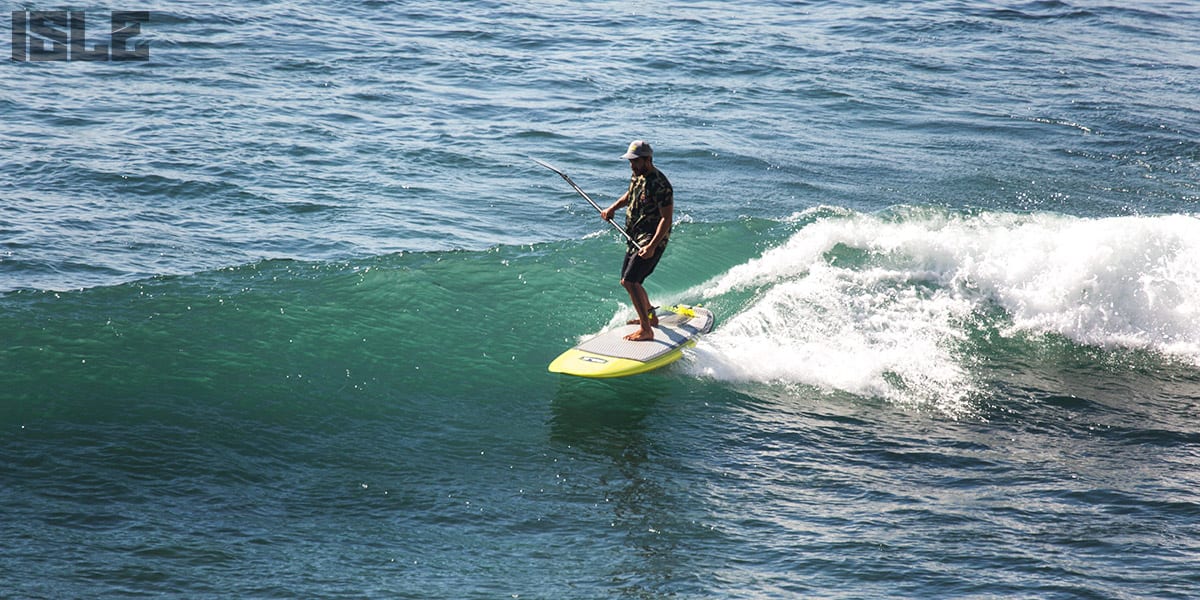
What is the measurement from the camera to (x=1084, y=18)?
3033 centimetres

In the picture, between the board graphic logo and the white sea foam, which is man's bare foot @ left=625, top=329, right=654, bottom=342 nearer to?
the white sea foam

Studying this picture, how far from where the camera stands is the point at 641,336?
423 inches

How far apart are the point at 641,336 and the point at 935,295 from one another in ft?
14.6

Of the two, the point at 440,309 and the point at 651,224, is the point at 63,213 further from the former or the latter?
the point at 651,224

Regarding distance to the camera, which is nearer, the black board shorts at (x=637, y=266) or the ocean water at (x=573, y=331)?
the ocean water at (x=573, y=331)

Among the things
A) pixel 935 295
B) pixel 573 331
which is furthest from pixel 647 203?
pixel 935 295

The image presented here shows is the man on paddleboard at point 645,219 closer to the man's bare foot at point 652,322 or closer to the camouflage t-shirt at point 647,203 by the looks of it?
the camouflage t-shirt at point 647,203

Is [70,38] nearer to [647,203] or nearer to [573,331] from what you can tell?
[573,331]

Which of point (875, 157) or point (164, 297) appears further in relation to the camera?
point (875, 157)

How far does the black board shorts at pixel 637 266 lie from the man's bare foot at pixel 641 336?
612 mm

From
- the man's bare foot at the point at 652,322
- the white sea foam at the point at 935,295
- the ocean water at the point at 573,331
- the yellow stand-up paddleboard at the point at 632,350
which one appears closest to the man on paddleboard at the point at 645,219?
the yellow stand-up paddleboard at the point at 632,350

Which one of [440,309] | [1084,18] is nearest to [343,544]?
[440,309]

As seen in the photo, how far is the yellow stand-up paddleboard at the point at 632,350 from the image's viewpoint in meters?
10.1

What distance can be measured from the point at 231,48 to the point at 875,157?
13.6m
